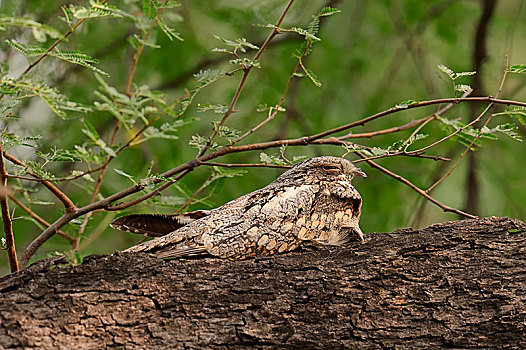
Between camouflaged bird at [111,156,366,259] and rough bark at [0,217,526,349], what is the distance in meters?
0.09

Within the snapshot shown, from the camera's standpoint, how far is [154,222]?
322 cm

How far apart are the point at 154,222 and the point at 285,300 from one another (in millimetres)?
914

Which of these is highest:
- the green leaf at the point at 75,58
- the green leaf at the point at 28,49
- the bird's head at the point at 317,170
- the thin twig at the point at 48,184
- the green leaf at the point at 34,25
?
the bird's head at the point at 317,170

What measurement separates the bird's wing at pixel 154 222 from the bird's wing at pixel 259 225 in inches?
6.9

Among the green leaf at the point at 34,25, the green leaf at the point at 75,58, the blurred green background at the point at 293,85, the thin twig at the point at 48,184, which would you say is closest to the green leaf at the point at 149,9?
the green leaf at the point at 75,58

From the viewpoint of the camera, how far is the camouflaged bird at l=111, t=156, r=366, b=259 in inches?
114

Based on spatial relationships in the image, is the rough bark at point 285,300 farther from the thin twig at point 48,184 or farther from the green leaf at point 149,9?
the green leaf at point 149,9

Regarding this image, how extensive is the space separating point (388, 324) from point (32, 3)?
4.55 meters

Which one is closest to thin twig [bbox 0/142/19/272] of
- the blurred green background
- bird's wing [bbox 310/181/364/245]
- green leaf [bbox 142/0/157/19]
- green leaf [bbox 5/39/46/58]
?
green leaf [bbox 5/39/46/58]

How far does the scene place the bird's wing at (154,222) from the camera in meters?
3.16

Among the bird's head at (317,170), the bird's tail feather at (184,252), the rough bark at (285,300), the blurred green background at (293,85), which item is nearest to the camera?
the rough bark at (285,300)

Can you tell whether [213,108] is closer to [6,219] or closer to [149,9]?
[149,9]

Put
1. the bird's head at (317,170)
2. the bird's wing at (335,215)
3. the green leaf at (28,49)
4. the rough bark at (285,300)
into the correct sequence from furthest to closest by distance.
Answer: the bird's head at (317,170) < the bird's wing at (335,215) < the rough bark at (285,300) < the green leaf at (28,49)

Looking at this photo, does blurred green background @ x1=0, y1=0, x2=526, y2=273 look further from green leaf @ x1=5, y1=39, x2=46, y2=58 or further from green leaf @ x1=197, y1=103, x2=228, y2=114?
green leaf @ x1=5, y1=39, x2=46, y2=58
